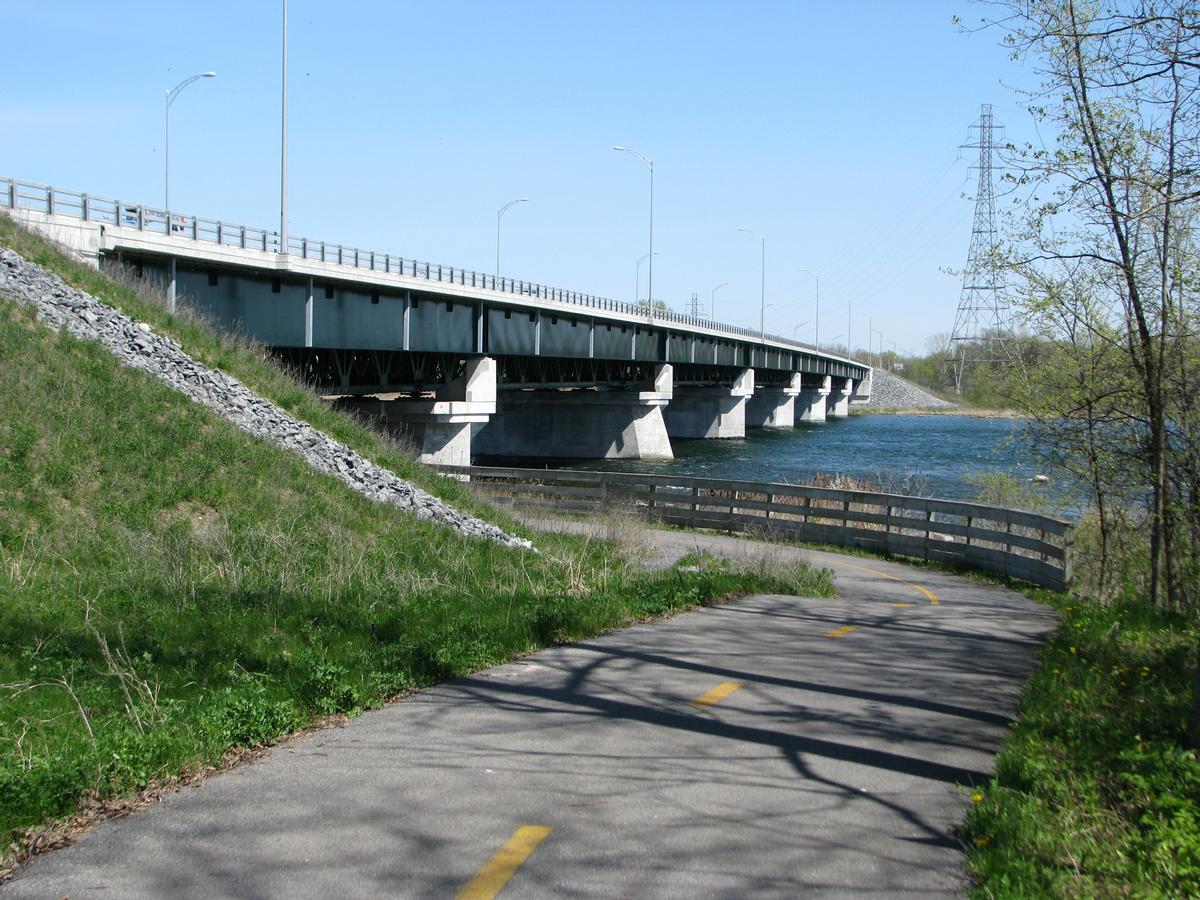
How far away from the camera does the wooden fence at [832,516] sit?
2019cm

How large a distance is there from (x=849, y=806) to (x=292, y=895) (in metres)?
2.94

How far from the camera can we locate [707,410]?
98188 mm

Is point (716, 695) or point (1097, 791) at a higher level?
point (1097, 791)

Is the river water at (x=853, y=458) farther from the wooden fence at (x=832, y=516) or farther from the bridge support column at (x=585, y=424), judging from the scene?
the wooden fence at (x=832, y=516)

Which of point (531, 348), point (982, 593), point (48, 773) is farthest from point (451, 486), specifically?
point (531, 348)

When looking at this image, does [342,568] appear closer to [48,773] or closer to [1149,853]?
[48,773]

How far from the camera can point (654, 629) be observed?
11227mm

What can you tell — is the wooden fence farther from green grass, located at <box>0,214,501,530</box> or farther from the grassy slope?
the grassy slope

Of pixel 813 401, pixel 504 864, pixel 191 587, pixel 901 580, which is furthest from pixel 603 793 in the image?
pixel 813 401

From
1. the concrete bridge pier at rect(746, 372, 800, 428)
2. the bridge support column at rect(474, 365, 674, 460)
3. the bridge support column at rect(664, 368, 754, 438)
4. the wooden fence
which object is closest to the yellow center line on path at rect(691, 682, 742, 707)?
the wooden fence

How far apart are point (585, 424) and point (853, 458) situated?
61.6 feet

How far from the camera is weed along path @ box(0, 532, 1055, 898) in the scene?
4.84m

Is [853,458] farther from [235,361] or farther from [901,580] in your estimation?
[235,361]

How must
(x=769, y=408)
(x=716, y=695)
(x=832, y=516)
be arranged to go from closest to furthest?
(x=716, y=695)
(x=832, y=516)
(x=769, y=408)
